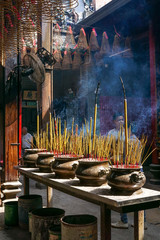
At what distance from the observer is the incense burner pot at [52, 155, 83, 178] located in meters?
3.00

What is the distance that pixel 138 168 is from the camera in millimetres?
2371

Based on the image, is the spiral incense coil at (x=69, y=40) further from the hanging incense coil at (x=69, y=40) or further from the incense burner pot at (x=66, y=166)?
the incense burner pot at (x=66, y=166)

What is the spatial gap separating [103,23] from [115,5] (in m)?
1.45

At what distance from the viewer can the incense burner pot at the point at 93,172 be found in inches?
102

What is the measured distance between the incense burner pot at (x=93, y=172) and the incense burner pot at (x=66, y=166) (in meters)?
0.33

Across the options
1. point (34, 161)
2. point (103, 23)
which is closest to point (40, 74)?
point (34, 161)

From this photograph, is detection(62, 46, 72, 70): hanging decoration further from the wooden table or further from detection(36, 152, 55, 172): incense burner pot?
the wooden table

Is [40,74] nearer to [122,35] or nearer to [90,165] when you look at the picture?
[90,165]

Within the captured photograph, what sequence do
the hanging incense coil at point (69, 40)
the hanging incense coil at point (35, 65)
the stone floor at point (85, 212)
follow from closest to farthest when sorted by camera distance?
1. the stone floor at point (85, 212)
2. the hanging incense coil at point (35, 65)
3. the hanging incense coil at point (69, 40)

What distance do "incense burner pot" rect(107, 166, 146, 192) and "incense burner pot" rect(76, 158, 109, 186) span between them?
24 centimetres

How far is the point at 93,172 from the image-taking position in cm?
260

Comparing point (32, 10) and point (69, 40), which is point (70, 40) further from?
point (32, 10)

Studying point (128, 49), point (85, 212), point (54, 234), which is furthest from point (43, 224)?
point (128, 49)

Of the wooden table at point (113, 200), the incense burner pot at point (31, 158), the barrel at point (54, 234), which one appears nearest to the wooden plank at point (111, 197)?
the wooden table at point (113, 200)
